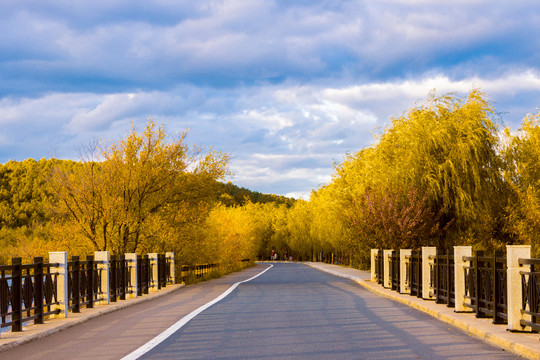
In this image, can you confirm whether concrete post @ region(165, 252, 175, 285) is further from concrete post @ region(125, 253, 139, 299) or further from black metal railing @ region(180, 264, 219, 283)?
concrete post @ region(125, 253, 139, 299)

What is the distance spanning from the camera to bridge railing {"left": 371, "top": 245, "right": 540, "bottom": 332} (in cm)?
1015

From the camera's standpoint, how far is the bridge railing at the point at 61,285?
10.9 m

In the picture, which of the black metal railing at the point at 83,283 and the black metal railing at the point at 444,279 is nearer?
the black metal railing at the point at 83,283

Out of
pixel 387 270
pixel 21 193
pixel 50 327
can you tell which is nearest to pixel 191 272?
pixel 387 270

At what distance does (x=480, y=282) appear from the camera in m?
12.3

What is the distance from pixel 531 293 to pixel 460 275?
3.90 meters

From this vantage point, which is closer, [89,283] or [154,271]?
[89,283]

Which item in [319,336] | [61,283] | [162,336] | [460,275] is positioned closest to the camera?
[319,336]

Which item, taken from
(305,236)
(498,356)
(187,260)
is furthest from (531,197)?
(305,236)

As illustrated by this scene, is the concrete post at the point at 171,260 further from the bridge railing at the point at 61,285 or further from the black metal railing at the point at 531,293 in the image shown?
the black metal railing at the point at 531,293

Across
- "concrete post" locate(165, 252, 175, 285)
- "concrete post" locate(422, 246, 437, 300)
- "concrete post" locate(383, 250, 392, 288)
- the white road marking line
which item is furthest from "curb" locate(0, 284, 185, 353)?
"concrete post" locate(165, 252, 175, 285)

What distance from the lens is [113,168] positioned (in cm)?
2725

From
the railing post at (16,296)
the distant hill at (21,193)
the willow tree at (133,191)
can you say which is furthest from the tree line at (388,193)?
the distant hill at (21,193)

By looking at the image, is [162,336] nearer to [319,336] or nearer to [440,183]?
[319,336]
